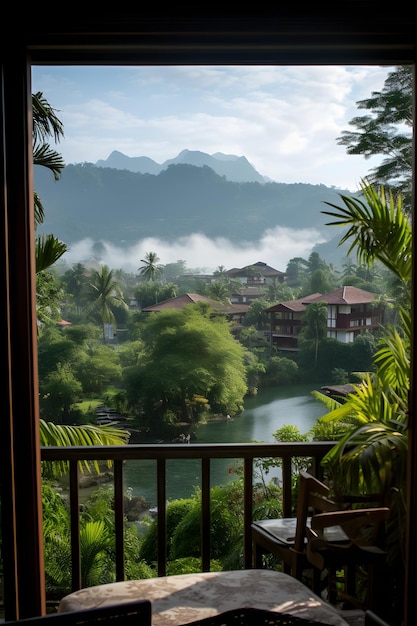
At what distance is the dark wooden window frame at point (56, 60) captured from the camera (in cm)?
164

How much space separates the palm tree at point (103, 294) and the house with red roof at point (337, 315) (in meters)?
1.42

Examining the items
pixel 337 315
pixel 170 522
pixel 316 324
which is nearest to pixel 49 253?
pixel 316 324

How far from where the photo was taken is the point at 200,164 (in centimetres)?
516

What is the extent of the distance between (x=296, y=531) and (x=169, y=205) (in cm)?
328

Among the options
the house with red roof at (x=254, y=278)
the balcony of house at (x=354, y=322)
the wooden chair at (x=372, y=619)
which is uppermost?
the house with red roof at (x=254, y=278)

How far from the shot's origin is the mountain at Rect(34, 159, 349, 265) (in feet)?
14.9

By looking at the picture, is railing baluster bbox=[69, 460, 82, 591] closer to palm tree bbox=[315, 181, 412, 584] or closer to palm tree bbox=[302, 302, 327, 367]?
palm tree bbox=[315, 181, 412, 584]

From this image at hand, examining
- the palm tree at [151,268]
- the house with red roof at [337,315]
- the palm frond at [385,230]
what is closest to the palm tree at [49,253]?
the palm tree at [151,268]

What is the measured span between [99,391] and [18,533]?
5573 millimetres

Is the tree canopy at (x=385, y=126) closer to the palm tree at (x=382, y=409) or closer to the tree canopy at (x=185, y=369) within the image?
the palm tree at (x=382, y=409)

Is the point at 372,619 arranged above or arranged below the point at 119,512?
above

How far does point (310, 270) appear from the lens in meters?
4.46

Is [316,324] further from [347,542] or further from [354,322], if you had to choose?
[347,542]

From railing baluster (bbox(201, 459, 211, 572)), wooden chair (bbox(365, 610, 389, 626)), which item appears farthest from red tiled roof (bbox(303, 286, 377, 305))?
wooden chair (bbox(365, 610, 389, 626))
